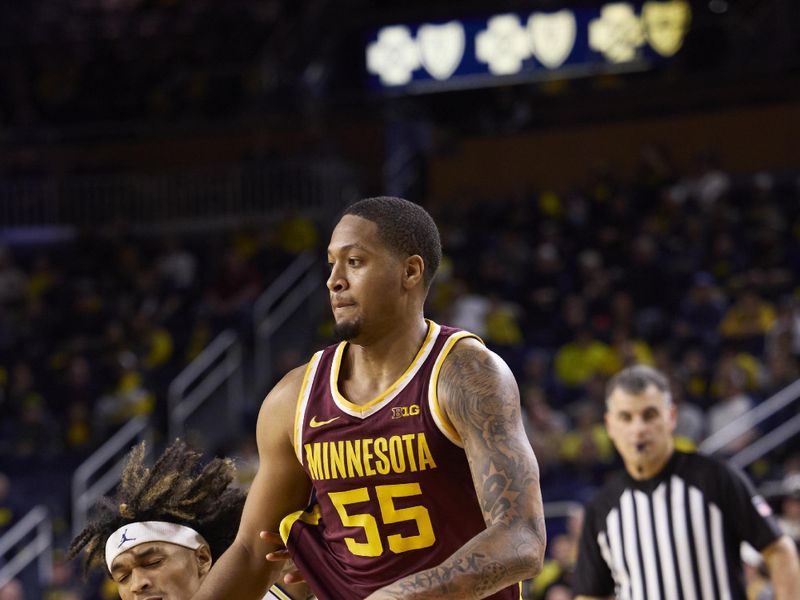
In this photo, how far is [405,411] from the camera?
3459mm

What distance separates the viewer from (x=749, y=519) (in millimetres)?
5520

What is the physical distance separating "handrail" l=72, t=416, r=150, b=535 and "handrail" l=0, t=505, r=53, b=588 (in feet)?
1.31

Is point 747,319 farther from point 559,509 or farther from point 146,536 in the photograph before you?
point 146,536

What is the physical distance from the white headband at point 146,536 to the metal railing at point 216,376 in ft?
35.1

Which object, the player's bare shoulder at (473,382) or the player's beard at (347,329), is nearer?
the player's bare shoulder at (473,382)

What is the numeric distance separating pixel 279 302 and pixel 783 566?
1147 cm

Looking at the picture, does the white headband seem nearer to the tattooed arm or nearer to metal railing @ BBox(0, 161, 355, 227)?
the tattooed arm

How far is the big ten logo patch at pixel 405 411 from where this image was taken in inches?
136

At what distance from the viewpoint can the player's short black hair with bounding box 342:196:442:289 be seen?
3.51 metres

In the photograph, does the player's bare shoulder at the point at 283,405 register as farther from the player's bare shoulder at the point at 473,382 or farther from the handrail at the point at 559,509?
the handrail at the point at 559,509

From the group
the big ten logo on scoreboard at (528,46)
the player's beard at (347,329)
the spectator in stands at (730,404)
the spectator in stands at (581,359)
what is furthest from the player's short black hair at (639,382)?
the big ten logo on scoreboard at (528,46)

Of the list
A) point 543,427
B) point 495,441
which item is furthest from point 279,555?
point 543,427

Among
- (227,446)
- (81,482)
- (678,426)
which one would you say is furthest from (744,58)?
(81,482)

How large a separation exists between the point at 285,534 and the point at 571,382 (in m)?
9.44
